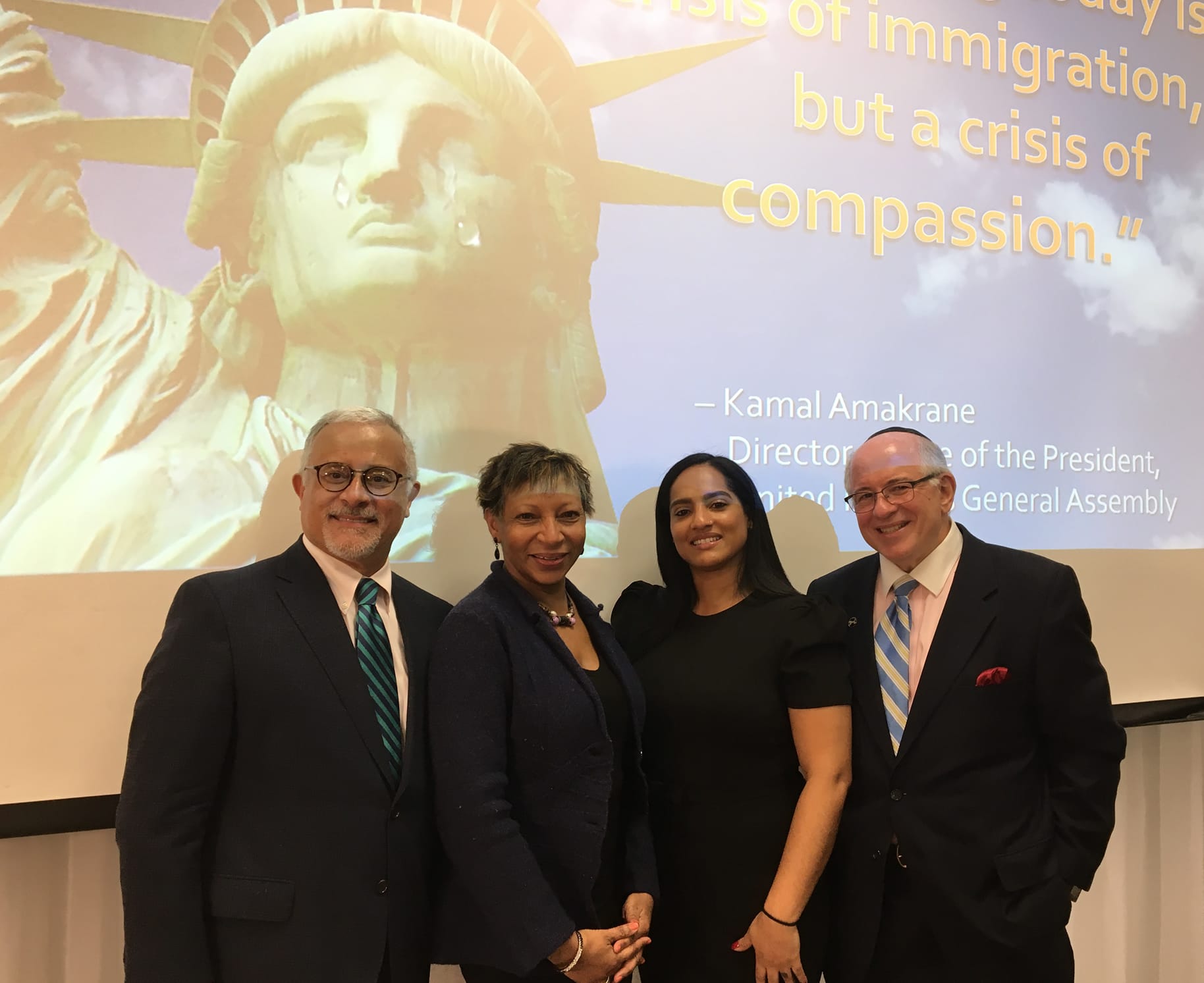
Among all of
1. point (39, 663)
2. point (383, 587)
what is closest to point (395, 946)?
point (383, 587)

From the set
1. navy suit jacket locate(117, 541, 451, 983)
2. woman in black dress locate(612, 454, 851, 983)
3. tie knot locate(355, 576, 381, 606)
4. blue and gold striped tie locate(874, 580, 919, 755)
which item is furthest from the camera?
blue and gold striped tie locate(874, 580, 919, 755)

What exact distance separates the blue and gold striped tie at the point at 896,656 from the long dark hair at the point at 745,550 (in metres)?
0.24

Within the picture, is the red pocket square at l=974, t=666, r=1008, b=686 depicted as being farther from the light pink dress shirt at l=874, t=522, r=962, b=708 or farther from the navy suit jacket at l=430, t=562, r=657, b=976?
the navy suit jacket at l=430, t=562, r=657, b=976

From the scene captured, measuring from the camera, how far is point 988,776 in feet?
5.68

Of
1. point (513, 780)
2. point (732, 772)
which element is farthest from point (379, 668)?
point (732, 772)

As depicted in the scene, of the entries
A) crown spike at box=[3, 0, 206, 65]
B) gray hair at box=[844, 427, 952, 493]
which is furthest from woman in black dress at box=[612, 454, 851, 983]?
crown spike at box=[3, 0, 206, 65]

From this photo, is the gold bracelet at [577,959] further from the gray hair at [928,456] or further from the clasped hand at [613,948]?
the gray hair at [928,456]

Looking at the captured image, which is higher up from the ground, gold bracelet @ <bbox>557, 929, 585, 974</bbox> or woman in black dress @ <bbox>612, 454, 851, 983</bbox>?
woman in black dress @ <bbox>612, 454, 851, 983</bbox>

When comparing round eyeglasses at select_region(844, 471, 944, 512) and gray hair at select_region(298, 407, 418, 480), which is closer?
gray hair at select_region(298, 407, 418, 480)

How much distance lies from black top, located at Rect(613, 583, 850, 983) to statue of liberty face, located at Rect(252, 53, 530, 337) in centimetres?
114

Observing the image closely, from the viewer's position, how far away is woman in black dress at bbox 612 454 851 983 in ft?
5.48

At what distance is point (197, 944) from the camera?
1.33m

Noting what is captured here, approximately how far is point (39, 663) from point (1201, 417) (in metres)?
3.65

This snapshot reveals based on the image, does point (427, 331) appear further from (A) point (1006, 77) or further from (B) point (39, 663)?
(A) point (1006, 77)
